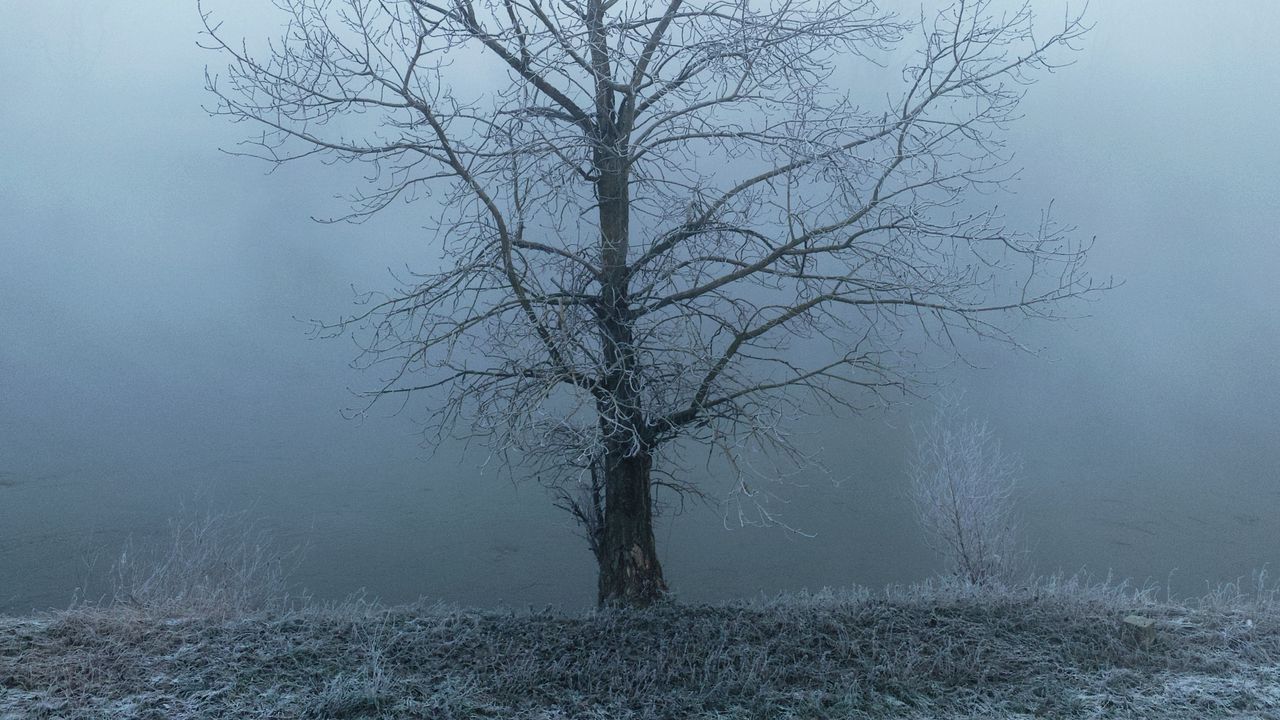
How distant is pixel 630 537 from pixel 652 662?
6.97 feet

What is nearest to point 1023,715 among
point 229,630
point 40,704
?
point 229,630

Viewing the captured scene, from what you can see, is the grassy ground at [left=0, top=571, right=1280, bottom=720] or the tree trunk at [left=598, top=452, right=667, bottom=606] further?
the tree trunk at [left=598, top=452, right=667, bottom=606]

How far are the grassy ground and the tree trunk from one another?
74 cm

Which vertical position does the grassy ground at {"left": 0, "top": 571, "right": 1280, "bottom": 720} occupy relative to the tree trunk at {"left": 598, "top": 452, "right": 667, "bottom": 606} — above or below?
below

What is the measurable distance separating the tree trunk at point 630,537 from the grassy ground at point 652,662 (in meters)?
0.74

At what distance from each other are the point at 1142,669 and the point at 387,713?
4701mm

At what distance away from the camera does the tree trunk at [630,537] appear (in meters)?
8.37

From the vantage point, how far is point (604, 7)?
735 centimetres

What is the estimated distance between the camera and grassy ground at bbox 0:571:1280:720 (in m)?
5.73

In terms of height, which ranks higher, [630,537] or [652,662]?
[630,537]

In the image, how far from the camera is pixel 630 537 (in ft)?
27.7

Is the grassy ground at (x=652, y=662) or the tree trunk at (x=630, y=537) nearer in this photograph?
the grassy ground at (x=652, y=662)

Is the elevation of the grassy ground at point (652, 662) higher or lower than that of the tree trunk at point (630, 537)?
lower

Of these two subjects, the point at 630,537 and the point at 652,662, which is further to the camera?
the point at 630,537
